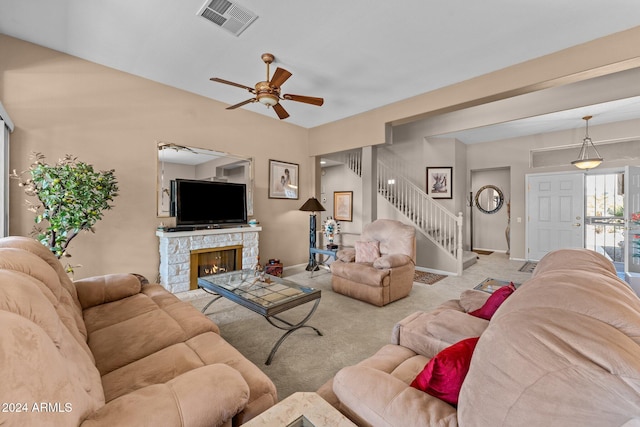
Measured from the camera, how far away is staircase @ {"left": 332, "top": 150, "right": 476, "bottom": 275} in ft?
16.8

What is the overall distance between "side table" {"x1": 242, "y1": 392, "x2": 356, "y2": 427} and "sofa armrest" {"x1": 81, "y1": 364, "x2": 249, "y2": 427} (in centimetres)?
19

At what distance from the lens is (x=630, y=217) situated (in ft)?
14.4

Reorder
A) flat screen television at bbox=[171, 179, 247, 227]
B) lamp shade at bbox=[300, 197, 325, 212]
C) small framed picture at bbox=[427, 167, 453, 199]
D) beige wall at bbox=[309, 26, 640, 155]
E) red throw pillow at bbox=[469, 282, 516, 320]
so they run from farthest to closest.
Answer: small framed picture at bbox=[427, 167, 453, 199] < lamp shade at bbox=[300, 197, 325, 212] < flat screen television at bbox=[171, 179, 247, 227] < beige wall at bbox=[309, 26, 640, 155] < red throw pillow at bbox=[469, 282, 516, 320]

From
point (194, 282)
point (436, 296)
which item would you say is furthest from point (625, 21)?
point (194, 282)

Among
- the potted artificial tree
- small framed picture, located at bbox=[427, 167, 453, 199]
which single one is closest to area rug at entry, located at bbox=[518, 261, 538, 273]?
small framed picture, located at bbox=[427, 167, 453, 199]

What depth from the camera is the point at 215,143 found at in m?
4.37

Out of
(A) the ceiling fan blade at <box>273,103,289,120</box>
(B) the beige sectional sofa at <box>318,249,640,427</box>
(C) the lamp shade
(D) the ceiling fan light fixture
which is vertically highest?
(A) the ceiling fan blade at <box>273,103,289,120</box>

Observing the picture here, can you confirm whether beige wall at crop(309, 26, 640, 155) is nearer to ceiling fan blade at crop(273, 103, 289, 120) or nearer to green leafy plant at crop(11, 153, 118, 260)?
ceiling fan blade at crop(273, 103, 289, 120)

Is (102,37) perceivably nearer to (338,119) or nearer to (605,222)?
(338,119)

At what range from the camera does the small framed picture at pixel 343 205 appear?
6578 mm

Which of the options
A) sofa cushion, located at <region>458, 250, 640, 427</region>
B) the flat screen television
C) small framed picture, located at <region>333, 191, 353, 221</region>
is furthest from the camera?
small framed picture, located at <region>333, 191, 353, 221</region>

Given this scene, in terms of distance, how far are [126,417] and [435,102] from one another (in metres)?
4.42

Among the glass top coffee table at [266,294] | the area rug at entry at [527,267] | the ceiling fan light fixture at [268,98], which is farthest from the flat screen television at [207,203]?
the area rug at entry at [527,267]

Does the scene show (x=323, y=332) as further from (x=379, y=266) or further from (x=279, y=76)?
(x=279, y=76)
